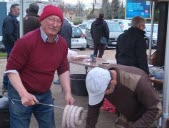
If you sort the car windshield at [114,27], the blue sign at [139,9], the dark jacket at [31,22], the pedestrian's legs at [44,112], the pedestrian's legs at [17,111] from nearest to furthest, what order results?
the pedestrian's legs at [17,111], the pedestrian's legs at [44,112], the dark jacket at [31,22], the blue sign at [139,9], the car windshield at [114,27]

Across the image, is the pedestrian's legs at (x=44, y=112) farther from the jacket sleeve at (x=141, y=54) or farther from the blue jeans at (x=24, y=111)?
the jacket sleeve at (x=141, y=54)

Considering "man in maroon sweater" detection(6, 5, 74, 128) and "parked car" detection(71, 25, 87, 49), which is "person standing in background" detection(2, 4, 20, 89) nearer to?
"man in maroon sweater" detection(6, 5, 74, 128)

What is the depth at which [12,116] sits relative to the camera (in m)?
2.97

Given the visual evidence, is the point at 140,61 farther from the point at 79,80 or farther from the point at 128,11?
the point at 128,11

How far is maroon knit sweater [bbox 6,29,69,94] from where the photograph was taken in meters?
2.74

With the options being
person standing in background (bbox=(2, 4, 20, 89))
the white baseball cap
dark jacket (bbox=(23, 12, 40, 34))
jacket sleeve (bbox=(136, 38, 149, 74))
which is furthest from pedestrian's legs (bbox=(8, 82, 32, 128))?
person standing in background (bbox=(2, 4, 20, 89))

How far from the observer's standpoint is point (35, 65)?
282 cm

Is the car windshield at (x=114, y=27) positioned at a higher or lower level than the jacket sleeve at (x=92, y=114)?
higher

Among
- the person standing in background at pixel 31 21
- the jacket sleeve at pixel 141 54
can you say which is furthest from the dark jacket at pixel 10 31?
the jacket sleeve at pixel 141 54

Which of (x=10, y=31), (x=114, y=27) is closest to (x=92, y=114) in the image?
(x=10, y=31)

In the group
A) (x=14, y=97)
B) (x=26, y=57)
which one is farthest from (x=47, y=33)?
(x=14, y=97)

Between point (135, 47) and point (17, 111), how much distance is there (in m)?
2.42

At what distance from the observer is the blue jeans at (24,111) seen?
2.92 meters

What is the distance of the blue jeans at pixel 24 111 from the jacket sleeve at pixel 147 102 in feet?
2.84
